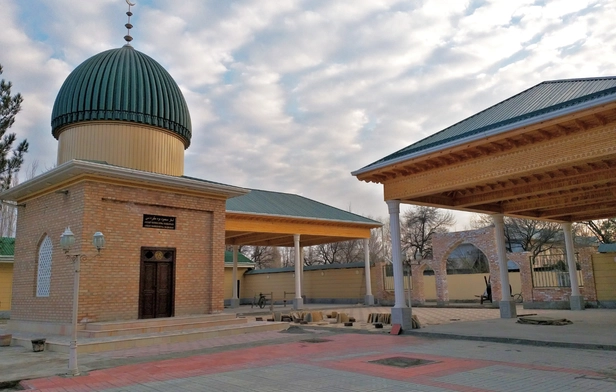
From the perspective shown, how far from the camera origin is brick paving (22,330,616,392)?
21.7 ft

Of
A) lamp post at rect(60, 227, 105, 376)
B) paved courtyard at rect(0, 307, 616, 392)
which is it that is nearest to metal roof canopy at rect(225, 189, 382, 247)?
paved courtyard at rect(0, 307, 616, 392)

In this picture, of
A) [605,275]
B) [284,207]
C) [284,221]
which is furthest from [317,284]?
[605,275]

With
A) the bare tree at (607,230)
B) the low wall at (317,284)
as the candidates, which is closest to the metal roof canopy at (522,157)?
the low wall at (317,284)

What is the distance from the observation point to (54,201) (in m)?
14.0

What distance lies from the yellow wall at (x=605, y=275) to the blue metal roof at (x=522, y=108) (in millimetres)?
9872

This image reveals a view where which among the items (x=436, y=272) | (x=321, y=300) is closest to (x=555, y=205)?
(x=436, y=272)

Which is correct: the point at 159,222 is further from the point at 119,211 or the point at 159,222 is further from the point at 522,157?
the point at 522,157

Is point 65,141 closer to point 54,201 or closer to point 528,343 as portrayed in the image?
point 54,201

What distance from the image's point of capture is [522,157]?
10.7 meters

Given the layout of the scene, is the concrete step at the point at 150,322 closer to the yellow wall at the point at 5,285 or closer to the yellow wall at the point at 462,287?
the yellow wall at the point at 5,285

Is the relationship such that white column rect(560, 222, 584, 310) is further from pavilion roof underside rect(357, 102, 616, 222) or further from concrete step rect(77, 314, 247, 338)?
concrete step rect(77, 314, 247, 338)

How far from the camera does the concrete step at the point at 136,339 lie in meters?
10.8

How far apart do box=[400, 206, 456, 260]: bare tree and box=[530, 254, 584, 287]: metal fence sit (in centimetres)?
2447

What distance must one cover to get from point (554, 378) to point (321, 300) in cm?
2501
